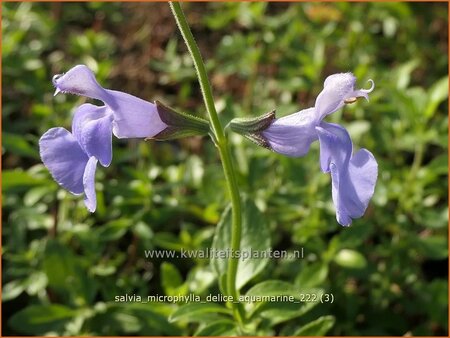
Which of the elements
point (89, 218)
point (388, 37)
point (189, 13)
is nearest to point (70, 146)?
point (89, 218)

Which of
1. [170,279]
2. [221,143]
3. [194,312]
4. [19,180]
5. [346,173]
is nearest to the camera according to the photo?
[346,173]

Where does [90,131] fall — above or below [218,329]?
above

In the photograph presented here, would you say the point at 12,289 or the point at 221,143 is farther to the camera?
the point at 12,289

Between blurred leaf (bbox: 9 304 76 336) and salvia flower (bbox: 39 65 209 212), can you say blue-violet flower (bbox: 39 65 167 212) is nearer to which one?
salvia flower (bbox: 39 65 209 212)

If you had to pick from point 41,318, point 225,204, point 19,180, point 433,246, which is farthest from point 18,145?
point 433,246

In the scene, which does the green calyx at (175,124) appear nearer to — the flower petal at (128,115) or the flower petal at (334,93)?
the flower petal at (128,115)

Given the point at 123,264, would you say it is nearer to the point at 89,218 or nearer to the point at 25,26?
the point at 89,218

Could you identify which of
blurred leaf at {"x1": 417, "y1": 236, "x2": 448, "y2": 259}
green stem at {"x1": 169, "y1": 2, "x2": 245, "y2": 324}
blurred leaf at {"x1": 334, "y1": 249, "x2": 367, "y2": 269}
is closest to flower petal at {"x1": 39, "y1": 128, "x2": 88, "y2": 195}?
green stem at {"x1": 169, "y1": 2, "x2": 245, "y2": 324}

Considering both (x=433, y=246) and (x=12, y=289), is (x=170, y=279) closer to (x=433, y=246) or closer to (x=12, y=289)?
(x=12, y=289)
